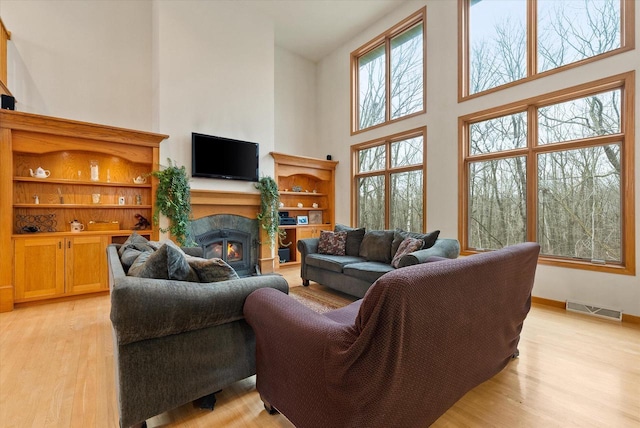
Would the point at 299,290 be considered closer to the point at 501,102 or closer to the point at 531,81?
the point at 501,102

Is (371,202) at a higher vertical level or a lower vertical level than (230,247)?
higher

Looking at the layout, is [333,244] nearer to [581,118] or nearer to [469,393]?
[469,393]

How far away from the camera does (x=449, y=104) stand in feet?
15.4

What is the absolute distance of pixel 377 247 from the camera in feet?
13.5

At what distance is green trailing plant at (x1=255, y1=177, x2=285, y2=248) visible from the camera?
18.0 ft

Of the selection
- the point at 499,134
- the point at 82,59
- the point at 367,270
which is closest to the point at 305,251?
the point at 367,270

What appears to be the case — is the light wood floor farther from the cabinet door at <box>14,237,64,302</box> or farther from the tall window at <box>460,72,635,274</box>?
the tall window at <box>460,72,635,274</box>

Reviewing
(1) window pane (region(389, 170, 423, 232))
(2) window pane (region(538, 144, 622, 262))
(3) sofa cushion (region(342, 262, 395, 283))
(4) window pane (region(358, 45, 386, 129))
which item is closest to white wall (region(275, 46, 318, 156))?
(4) window pane (region(358, 45, 386, 129))

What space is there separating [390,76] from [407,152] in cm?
164

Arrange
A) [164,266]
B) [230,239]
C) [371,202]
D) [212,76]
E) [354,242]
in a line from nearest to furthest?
[164,266] < [354,242] < [212,76] < [230,239] < [371,202]

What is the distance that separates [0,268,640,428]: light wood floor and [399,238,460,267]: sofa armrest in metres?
1.05

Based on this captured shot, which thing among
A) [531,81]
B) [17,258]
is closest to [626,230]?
[531,81]

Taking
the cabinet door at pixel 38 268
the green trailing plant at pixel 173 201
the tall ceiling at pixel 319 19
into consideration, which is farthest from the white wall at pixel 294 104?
the cabinet door at pixel 38 268

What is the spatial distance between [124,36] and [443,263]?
19.7 ft
